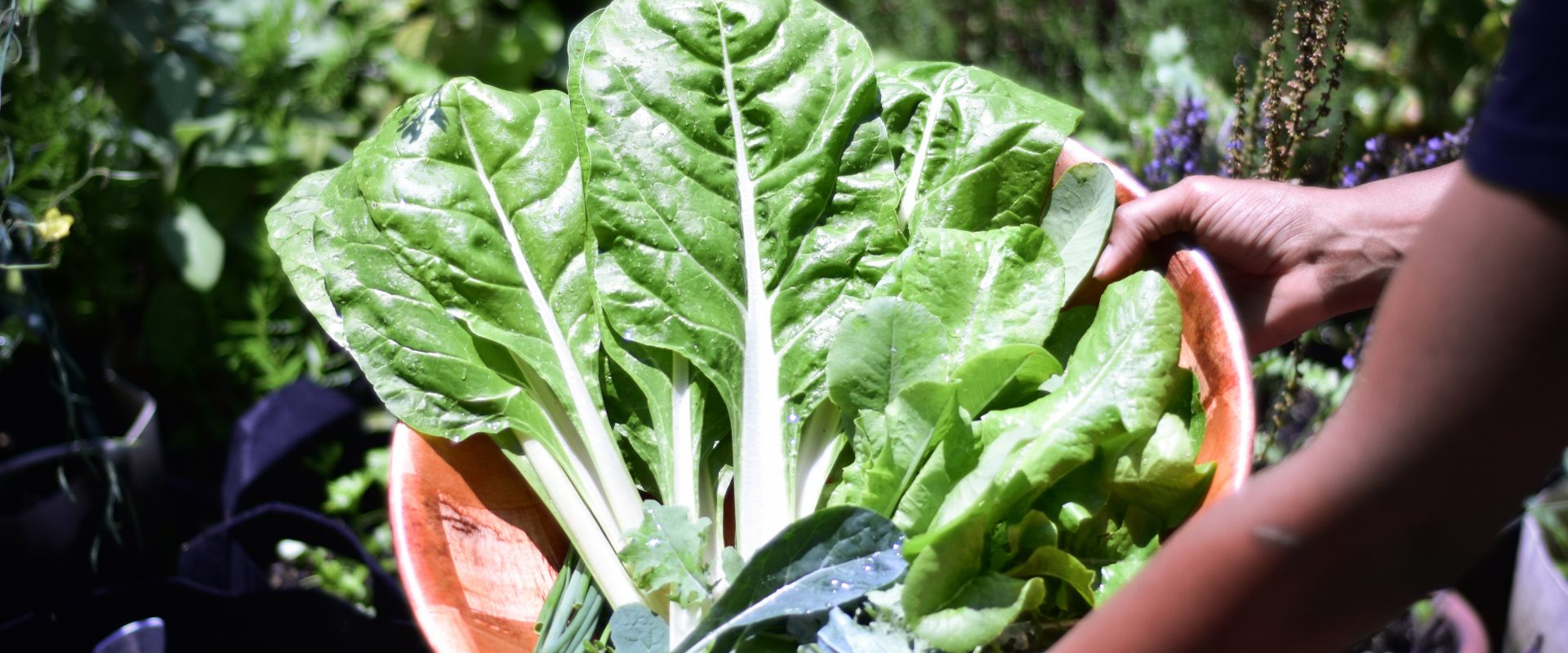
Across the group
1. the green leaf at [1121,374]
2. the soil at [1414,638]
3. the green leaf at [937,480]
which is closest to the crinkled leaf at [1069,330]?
the green leaf at [1121,374]

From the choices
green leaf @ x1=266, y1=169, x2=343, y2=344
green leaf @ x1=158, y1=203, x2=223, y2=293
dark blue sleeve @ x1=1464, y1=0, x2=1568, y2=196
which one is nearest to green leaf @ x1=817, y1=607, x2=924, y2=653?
dark blue sleeve @ x1=1464, y1=0, x2=1568, y2=196

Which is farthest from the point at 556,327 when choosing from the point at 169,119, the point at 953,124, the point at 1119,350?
the point at 169,119

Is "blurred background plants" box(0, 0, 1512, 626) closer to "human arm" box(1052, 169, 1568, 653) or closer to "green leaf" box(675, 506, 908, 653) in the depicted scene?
"green leaf" box(675, 506, 908, 653)

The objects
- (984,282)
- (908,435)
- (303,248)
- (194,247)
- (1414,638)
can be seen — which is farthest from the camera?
(194,247)

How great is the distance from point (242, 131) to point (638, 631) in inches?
66.4

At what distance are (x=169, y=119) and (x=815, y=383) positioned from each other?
1691mm

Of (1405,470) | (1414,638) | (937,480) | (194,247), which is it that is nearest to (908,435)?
(937,480)

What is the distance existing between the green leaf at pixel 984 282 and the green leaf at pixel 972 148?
2.3 inches

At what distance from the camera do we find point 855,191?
46.0 inches

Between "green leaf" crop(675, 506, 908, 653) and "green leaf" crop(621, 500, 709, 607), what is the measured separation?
0.15ft

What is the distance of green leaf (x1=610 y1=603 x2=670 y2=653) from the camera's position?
0.97 m

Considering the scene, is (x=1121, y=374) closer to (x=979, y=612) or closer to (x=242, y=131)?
(x=979, y=612)

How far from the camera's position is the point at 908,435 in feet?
3.14

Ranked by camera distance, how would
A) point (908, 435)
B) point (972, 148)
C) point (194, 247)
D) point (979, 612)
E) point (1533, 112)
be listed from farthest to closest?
point (194, 247) < point (972, 148) < point (908, 435) < point (979, 612) < point (1533, 112)
